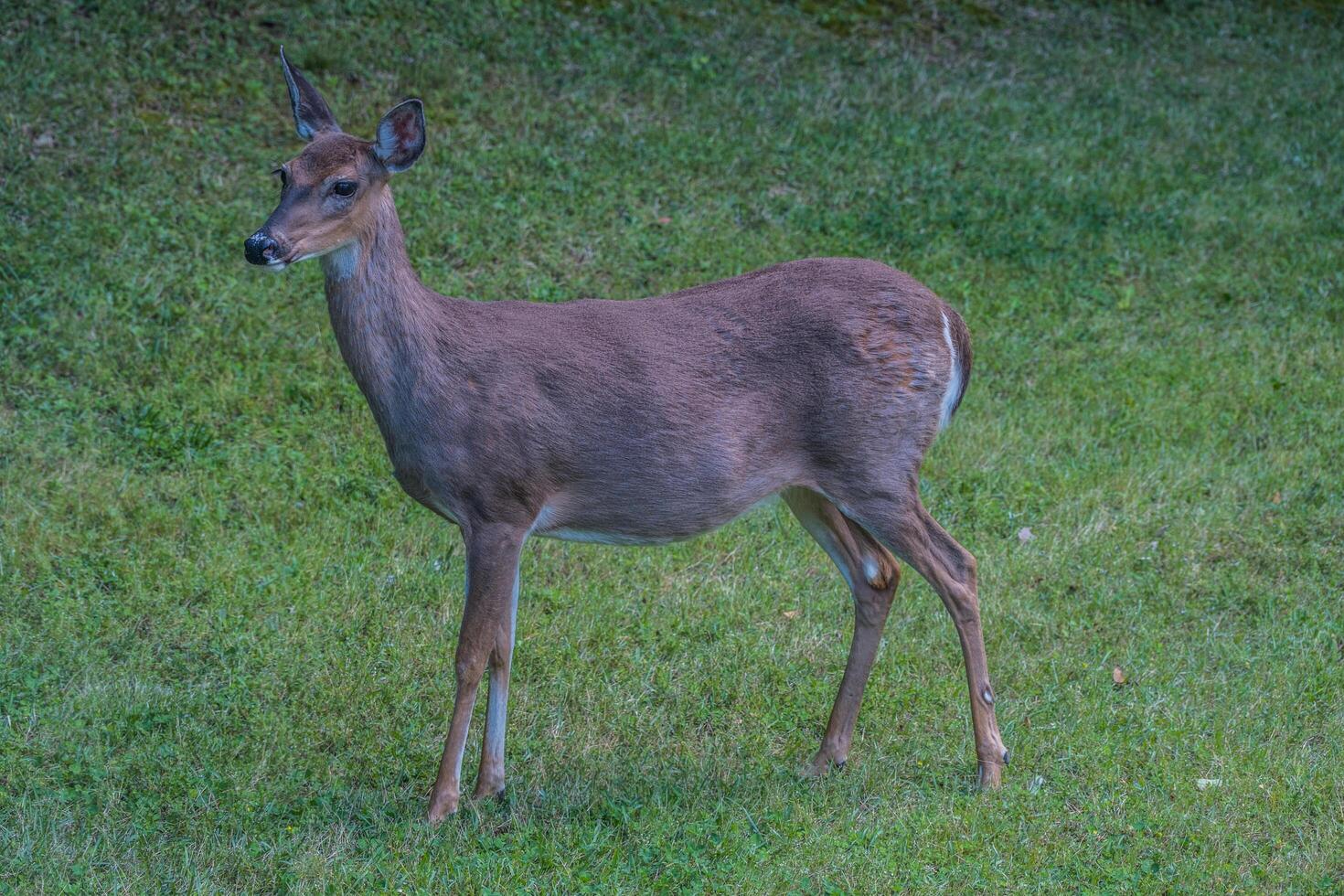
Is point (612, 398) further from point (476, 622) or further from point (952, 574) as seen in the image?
point (952, 574)

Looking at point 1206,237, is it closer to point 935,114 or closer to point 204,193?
point 935,114

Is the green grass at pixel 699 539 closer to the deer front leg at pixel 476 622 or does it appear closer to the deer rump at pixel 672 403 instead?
the deer front leg at pixel 476 622

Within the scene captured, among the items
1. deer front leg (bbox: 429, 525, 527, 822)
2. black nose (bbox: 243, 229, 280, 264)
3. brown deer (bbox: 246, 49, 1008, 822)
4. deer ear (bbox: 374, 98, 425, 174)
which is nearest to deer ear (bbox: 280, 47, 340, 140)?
brown deer (bbox: 246, 49, 1008, 822)

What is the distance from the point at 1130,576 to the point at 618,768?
2858 mm

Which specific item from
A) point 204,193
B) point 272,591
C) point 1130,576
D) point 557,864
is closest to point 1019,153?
point 1130,576

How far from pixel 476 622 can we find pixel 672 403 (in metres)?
1.06

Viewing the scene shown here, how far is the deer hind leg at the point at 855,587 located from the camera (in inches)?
226

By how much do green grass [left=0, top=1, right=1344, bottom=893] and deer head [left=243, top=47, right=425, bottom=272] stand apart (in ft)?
6.47

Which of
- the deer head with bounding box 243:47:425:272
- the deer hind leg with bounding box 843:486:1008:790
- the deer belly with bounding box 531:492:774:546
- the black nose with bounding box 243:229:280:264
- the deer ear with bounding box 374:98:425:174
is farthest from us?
the deer hind leg with bounding box 843:486:1008:790

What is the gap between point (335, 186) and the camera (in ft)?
16.3

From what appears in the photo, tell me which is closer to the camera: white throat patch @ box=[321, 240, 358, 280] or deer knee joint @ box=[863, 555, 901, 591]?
white throat patch @ box=[321, 240, 358, 280]

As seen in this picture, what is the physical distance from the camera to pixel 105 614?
20.9 ft

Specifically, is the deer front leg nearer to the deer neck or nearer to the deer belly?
the deer belly

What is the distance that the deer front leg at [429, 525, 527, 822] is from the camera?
16.8ft
